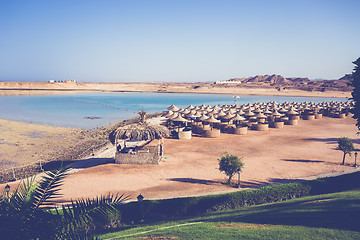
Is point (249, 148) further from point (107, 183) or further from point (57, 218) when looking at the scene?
point (57, 218)

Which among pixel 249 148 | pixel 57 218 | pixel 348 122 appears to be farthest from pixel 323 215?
pixel 348 122

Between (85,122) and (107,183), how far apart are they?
2654cm

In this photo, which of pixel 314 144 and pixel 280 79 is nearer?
pixel 314 144

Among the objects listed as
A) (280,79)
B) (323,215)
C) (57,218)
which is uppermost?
(280,79)

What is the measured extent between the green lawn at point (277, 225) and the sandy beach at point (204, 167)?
3534 millimetres

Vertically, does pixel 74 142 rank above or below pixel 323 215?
below

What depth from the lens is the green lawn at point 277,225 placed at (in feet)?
20.6

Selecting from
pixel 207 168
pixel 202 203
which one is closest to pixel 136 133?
pixel 207 168

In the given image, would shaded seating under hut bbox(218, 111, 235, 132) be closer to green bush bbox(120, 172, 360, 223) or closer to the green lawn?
green bush bbox(120, 172, 360, 223)

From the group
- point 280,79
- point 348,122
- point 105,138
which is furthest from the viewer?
point 280,79

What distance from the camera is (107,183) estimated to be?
1237 centimetres

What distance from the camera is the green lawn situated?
627cm

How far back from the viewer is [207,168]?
1473 centimetres

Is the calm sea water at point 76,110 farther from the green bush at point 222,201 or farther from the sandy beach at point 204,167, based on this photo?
the green bush at point 222,201
